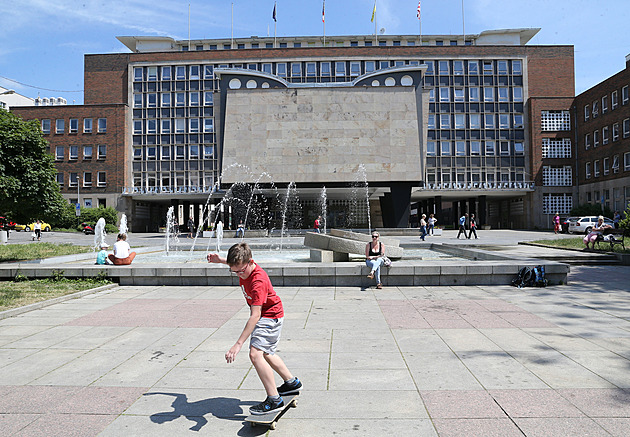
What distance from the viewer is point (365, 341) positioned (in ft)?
19.9

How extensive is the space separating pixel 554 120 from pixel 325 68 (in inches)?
1241

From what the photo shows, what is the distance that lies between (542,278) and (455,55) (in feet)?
191

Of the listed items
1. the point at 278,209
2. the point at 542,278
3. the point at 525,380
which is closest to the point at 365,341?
the point at 525,380

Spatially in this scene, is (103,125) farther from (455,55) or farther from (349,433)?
(349,433)

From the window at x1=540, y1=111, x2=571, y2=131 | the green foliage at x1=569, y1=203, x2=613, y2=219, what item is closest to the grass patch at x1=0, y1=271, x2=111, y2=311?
Result: the green foliage at x1=569, y1=203, x2=613, y2=219

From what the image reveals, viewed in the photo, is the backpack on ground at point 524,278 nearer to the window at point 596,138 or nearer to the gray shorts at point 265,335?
the gray shorts at point 265,335

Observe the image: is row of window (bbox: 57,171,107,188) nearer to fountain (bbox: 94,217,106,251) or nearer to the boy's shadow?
fountain (bbox: 94,217,106,251)

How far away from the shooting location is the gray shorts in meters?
3.61

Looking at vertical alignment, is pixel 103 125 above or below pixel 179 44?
below

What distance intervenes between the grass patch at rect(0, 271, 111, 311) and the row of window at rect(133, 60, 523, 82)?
5606 cm

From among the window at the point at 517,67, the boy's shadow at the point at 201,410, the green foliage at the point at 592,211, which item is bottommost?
the boy's shadow at the point at 201,410

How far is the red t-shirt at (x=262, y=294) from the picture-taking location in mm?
3562

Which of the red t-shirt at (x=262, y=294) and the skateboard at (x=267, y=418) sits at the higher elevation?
the red t-shirt at (x=262, y=294)

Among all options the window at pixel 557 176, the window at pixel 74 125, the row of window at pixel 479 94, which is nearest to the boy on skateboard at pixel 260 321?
the row of window at pixel 479 94
